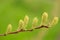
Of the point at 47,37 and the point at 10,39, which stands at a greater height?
the point at 10,39

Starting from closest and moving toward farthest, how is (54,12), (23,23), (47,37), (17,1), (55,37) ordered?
(23,23) → (47,37) → (55,37) → (17,1) → (54,12)

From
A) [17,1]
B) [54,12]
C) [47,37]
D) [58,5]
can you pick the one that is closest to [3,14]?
[47,37]

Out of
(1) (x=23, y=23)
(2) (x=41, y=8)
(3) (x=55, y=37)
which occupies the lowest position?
(3) (x=55, y=37)

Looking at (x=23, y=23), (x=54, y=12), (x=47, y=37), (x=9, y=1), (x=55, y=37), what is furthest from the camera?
(x=54, y=12)

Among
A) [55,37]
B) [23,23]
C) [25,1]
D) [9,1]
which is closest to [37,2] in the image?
[25,1]

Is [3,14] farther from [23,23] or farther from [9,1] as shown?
[23,23]

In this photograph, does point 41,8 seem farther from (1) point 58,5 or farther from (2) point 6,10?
(2) point 6,10

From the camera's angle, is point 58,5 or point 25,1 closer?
point 25,1
